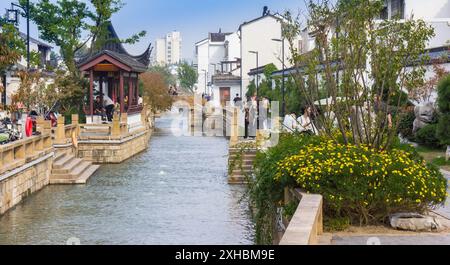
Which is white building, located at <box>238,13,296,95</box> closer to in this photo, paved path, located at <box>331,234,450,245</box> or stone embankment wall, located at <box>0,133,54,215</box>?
stone embankment wall, located at <box>0,133,54,215</box>

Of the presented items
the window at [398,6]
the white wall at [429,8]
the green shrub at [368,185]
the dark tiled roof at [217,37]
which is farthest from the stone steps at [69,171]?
the dark tiled roof at [217,37]

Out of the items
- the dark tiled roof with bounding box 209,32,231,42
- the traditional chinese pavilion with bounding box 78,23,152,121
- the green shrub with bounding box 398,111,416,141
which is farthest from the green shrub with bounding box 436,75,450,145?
the dark tiled roof with bounding box 209,32,231,42

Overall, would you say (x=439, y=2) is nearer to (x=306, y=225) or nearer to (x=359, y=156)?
(x=359, y=156)

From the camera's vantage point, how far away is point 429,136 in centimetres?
2564

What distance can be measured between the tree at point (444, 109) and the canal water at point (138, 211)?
239 inches

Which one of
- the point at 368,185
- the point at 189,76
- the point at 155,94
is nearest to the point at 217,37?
the point at 189,76

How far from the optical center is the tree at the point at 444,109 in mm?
22344

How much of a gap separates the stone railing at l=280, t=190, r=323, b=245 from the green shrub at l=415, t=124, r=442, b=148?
14656mm

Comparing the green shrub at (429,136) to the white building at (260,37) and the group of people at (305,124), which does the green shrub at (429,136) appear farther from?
the white building at (260,37)

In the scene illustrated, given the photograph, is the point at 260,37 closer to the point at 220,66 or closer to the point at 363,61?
the point at 220,66

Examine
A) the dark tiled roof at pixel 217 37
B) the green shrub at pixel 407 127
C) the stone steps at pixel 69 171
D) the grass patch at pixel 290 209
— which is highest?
the dark tiled roof at pixel 217 37

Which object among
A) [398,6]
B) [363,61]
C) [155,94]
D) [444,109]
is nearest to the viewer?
[363,61]

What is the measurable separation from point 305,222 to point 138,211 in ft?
42.0
